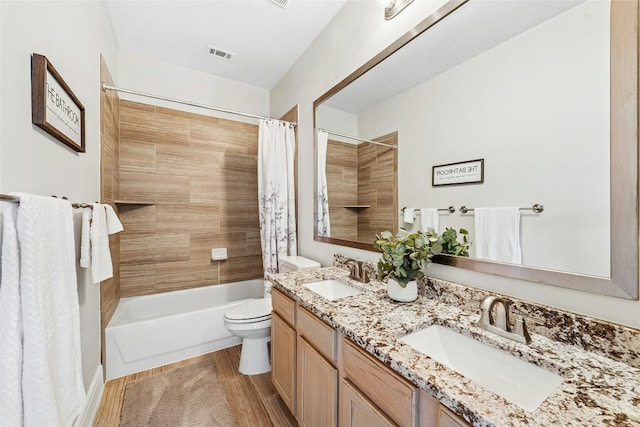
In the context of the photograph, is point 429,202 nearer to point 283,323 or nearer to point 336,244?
point 336,244

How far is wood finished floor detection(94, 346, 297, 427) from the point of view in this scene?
154 cm

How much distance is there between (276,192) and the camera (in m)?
2.44

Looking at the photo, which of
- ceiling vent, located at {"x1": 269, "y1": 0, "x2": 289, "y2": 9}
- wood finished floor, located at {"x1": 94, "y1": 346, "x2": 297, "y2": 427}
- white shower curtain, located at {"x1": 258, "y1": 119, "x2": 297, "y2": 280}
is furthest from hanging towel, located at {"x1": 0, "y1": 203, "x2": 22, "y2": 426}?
ceiling vent, located at {"x1": 269, "y1": 0, "x2": 289, "y2": 9}

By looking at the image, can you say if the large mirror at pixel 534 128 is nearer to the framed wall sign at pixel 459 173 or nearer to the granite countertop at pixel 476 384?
the framed wall sign at pixel 459 173

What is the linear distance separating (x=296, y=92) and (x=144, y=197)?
1.81m

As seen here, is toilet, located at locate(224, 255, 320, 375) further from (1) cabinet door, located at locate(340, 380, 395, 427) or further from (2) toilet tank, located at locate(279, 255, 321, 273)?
(1) cabinet door, located at locate(340, 380, 395, 427)

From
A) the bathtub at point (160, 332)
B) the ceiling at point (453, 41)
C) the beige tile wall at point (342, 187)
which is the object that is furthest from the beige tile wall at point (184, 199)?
A: the ceiling at point (453, 41)

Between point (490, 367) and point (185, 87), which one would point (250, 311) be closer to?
point (490, 367)

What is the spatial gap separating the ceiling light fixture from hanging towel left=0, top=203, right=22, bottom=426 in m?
1.81

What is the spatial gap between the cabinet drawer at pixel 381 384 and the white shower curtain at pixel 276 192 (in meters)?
1.52

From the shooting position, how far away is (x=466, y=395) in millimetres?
602

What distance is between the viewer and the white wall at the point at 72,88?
0.81m

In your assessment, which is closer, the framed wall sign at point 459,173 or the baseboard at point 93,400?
the framed wall sign at point 459,173

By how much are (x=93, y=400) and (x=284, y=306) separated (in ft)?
4.35
